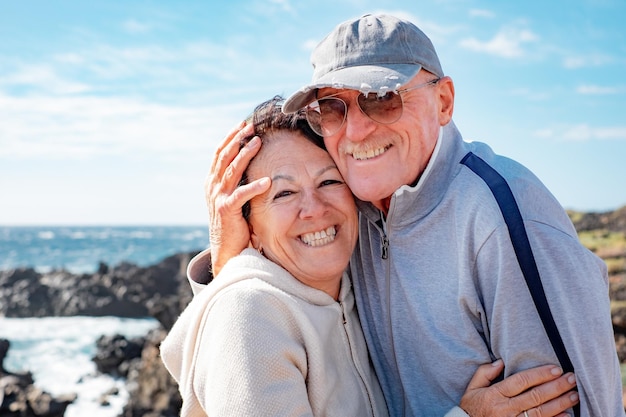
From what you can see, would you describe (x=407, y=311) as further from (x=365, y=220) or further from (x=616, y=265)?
(x=616, y=265)

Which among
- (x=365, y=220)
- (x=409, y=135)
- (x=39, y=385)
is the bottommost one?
(x=39, y=385)

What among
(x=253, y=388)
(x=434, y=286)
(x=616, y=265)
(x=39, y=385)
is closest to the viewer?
(x=253, y=388)

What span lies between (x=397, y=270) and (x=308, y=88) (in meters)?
0.97

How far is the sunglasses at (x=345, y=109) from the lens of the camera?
2957mm

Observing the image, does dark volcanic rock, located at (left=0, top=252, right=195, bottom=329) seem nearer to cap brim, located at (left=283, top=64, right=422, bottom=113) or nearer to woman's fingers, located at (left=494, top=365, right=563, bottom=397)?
cap brim, located at (left=283, top=64, right=422, bottom=113)

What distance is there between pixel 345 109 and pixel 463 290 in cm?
100

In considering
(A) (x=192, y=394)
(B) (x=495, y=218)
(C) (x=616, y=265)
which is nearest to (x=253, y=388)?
(A) (x=192, y=394)

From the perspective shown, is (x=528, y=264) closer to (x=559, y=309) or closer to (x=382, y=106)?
(x=559, y=309)

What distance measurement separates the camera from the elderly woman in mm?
2520

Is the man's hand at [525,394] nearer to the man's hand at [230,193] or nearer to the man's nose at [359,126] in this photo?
the man's nose at [359,126]

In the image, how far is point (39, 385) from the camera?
1877 centimetres

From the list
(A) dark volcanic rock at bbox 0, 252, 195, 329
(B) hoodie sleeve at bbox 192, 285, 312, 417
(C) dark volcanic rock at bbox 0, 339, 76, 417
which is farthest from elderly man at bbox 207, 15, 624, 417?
(A) dark volcanic rock at bbox 0, 252, 195, 329

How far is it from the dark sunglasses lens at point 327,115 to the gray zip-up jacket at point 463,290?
440mm

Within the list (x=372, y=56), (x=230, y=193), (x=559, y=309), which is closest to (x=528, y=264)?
(x=559, y=309)
